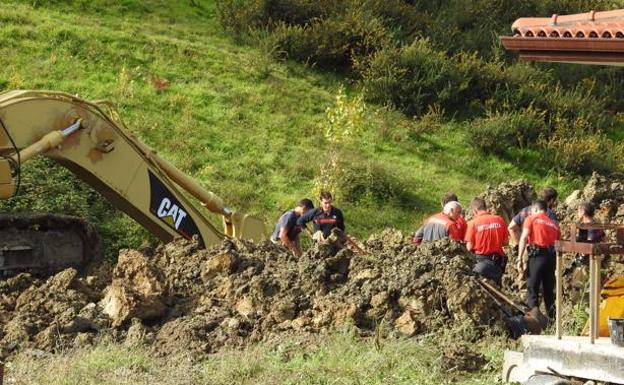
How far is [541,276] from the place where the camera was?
14258 mm

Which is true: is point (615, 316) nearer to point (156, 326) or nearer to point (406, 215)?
point (156, 326)

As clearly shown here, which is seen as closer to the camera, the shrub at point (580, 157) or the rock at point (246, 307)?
the rock at point (246, 307)

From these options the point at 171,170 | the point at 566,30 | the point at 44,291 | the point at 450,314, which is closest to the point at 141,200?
the point at 171,170

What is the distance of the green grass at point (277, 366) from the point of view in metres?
10.7

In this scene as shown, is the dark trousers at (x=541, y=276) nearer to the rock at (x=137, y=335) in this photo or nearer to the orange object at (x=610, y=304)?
the orange object at (x=610, y=304)

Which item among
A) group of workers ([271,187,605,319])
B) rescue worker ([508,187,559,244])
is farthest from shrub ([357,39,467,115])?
group of workers ([271,187,605,319])

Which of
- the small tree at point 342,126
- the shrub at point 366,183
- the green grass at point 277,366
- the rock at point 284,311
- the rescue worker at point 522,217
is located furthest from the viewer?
the small tree at point 342,126

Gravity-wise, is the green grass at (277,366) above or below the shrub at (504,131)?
below

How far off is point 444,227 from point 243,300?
2.84 m

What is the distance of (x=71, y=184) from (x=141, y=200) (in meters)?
3.60

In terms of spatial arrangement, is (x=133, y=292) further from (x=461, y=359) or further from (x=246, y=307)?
(x=461, y=359)

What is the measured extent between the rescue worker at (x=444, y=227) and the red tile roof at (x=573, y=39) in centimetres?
303

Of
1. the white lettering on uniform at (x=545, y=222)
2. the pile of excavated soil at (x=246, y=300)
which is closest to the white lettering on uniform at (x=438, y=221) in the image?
the pile of excavated soil at (x=246, y=300)

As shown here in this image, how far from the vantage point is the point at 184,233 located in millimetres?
16406
